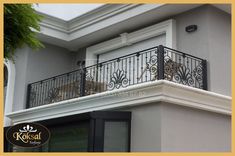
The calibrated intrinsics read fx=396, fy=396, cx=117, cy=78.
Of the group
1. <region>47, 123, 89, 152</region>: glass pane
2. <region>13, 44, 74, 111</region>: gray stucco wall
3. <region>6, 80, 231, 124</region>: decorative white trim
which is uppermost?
<region>13, 44, 74, 111</region>: gray stucco wall

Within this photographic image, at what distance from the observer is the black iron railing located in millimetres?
8617

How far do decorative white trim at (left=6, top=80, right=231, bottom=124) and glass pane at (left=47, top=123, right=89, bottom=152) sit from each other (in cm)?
50

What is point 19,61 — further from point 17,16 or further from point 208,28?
point 17,16

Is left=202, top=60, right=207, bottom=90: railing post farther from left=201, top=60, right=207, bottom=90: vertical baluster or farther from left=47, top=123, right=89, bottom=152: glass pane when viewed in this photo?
left=47, top=123, right=89, bottom=152: glass pane

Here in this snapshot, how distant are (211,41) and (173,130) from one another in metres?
2.67

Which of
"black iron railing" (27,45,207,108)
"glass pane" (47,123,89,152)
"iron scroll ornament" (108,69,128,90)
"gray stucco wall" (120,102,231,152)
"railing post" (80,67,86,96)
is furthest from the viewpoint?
"railing post" (80,67,86,96)

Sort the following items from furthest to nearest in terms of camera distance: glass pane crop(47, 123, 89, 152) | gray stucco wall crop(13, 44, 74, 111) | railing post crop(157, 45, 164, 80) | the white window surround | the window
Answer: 1. gray stucco wall crop(13, 44, 74, 111)
2. the white window surround
3. glass pane crop(47, 123, 89, 152)
4. railing post crop(157, 45, 164, 80)
5. the window

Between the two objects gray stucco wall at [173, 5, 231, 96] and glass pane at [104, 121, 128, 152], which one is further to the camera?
gray stucco wall at [173, 5, 231, 96]

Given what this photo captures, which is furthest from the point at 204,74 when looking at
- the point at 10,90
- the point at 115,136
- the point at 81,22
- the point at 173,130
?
the point at 10,90

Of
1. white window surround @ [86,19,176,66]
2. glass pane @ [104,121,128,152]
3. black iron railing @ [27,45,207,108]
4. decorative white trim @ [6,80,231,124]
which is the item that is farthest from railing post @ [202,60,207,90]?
glass pane @ [104,121,128,152]

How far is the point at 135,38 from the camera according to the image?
35.3ft

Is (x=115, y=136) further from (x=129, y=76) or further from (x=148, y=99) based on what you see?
(x=129, y=76)

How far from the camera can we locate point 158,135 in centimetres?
765

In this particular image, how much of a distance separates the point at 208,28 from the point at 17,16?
5.27 metres
